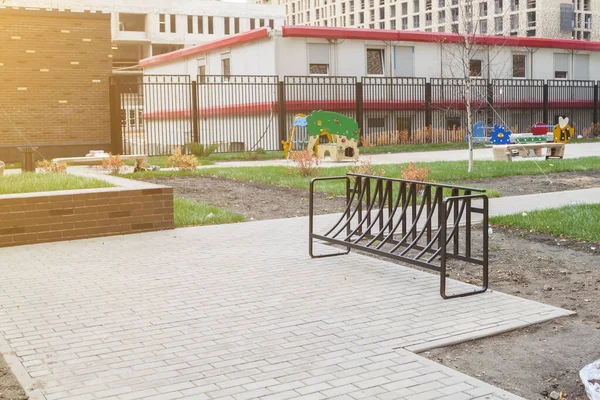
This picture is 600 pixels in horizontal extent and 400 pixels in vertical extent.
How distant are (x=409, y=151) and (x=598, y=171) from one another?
10047 mm

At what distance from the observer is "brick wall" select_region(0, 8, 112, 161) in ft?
80.5

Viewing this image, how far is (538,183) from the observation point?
15352 mm

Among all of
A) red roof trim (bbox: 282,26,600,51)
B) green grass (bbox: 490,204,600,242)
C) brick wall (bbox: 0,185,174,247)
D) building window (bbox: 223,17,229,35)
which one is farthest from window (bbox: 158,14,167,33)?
green grass (bbox: 490,204,600,242)

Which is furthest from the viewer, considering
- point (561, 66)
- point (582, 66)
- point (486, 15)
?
point (486, 15)

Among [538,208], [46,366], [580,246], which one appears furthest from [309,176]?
[46,366]

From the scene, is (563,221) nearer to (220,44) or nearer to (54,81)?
(54,81)

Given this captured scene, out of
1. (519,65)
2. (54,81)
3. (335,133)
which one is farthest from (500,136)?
(54,81)

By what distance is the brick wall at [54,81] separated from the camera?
80.5 feet

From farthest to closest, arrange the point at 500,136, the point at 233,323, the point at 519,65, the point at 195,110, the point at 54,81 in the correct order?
1. the point at 519,65
2. the point at 195,110
3. the point at 54,81
4. the point at 500,136
5. the point at 233,323

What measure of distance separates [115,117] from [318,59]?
9.29 metres

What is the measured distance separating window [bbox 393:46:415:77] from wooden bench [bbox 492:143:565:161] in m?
11.9

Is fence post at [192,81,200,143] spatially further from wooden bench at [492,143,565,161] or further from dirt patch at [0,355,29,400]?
dirt patch at [0,355,29,400]

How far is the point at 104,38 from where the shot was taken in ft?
85.2

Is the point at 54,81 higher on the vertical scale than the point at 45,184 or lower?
higher
